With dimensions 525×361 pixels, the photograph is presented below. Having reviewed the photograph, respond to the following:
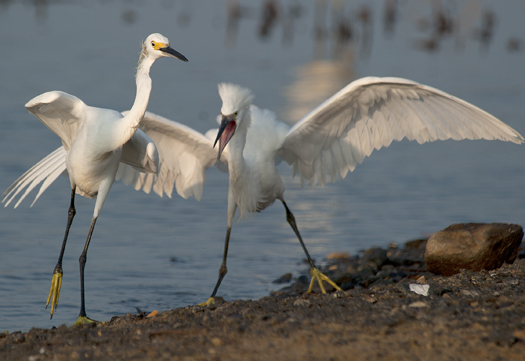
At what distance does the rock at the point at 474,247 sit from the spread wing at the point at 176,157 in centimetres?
252

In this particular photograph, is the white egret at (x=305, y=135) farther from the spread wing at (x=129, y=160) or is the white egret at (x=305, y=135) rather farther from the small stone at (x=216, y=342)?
the small stone at (x=216, y=342)

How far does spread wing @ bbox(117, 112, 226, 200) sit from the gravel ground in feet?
7.38

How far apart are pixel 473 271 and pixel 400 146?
8950mm

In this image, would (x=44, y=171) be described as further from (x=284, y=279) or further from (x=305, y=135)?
(x=284, y=279)

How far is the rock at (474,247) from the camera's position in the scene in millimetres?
7035

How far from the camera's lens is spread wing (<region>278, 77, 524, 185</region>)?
6.73 metres

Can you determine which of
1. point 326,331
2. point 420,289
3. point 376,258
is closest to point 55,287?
point 326,331

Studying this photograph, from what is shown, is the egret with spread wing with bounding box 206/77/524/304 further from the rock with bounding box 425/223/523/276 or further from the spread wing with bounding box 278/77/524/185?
the rock with bounding box 425/223/523/276

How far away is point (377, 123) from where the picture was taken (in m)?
7.35

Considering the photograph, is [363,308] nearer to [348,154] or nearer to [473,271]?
[473,271]

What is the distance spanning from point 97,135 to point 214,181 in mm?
6088

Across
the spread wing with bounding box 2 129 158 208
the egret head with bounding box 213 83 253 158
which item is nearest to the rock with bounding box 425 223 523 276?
the egret head with bounding box 213 83 253 158

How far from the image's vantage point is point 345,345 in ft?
13.7

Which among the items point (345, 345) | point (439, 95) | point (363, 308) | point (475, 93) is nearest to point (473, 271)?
point (439, 95)
